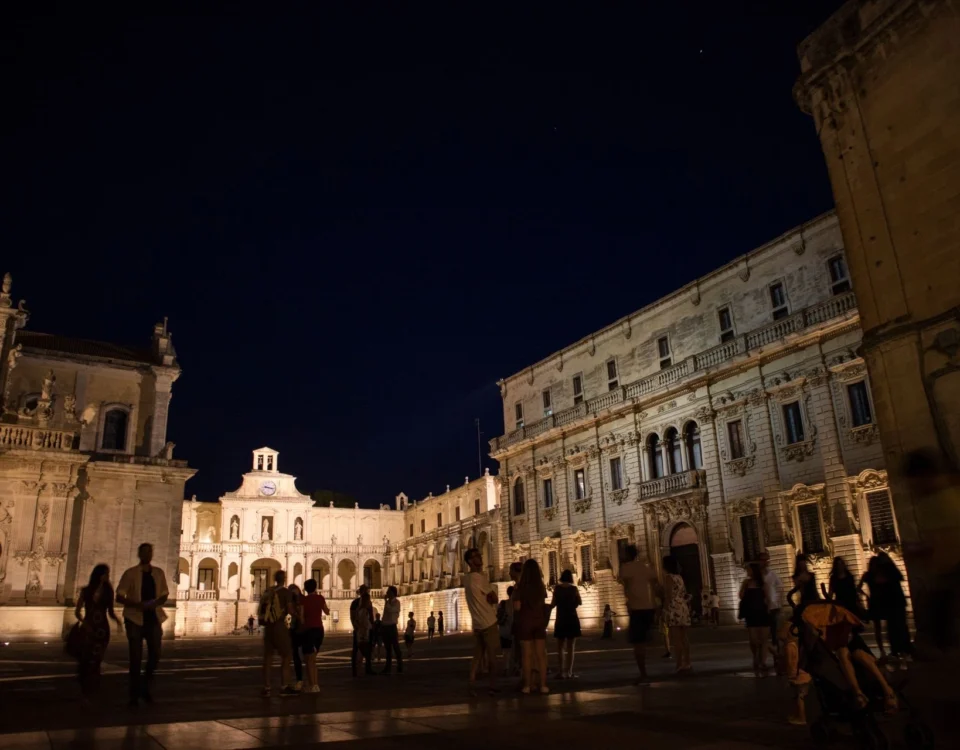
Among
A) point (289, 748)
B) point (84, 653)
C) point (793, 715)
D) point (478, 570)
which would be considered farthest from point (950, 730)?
point (84, 653)

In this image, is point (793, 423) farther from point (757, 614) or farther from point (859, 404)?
point (757, 614)

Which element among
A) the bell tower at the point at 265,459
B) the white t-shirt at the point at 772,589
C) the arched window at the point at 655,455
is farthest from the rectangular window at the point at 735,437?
the bell tower at the point at 265,459

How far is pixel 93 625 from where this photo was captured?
9.30m

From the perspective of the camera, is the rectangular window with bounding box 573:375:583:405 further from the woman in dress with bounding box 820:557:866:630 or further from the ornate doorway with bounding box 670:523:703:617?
the woman in dress with bounding box 820:557:866:630

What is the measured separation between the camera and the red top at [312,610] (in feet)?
36.7

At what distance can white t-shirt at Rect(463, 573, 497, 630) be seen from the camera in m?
10.3

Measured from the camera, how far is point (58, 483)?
3284 cm

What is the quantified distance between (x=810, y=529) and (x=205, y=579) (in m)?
57.4

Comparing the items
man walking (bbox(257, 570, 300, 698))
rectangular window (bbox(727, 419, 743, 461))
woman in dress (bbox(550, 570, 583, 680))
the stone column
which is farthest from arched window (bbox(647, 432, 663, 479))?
man walking (bbox(257, 570, 300, 698))

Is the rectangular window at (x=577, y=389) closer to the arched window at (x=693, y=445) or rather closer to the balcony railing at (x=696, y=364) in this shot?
the balcony railing at (x=696, y=364)

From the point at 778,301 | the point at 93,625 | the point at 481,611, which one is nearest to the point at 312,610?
the point at 481,611

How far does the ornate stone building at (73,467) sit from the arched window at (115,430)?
0.19 ft

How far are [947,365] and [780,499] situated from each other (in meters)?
19.2

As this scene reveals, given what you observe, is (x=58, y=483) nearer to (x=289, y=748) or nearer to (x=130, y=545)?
(x=130, y=545)
